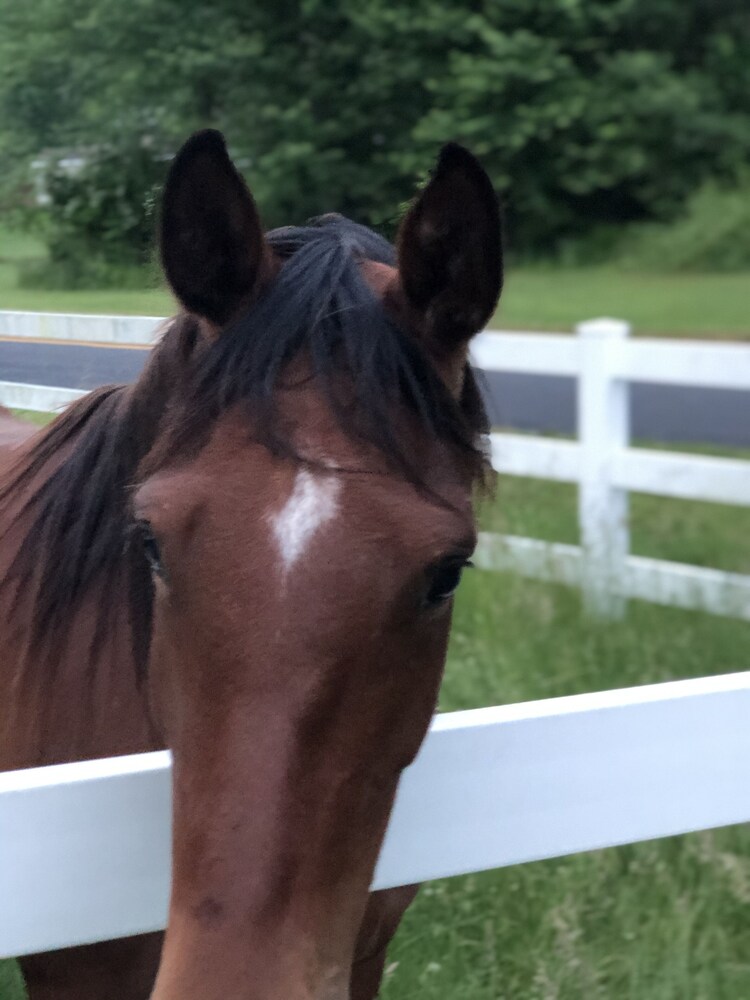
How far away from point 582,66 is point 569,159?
2089 millimetres

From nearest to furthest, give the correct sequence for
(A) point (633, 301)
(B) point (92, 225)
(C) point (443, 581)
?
(C) point (443, 581) → (B) point (92, 225) → (A) point (633, 301)

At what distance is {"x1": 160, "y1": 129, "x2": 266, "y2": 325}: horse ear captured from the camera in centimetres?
130

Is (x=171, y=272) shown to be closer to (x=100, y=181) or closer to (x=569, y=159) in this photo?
(x=100, y=181)

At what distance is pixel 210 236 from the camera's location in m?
1.33

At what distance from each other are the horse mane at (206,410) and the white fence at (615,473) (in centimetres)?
288

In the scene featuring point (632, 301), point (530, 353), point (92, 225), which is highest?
point (92, 225)

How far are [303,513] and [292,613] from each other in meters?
0.11

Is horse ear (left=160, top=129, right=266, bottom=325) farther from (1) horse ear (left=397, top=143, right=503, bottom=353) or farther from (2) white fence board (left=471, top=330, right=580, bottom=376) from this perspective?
(2) white fence board (left=471, top=330, right=580, bottom=376)

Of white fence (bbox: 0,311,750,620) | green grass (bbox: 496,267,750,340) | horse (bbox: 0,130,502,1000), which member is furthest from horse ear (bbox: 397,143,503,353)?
green grass (bbox: 496,267,750,340)

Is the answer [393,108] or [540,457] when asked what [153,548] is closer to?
[540,457]

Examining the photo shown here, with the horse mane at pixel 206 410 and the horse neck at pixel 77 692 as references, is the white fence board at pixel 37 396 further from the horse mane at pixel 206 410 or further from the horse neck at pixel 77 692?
the horse neck at pixel 77 692

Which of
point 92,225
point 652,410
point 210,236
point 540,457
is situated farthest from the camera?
point 652,410

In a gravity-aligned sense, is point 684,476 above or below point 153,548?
below

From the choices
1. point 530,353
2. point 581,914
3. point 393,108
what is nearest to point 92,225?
Result: point 581,914
